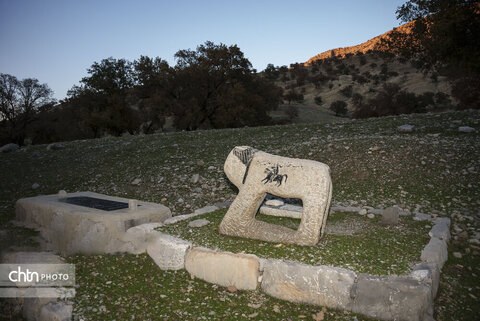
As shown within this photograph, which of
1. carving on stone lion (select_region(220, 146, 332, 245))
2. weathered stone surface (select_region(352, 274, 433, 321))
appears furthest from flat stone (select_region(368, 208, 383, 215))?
weathered stone surface (select_region(352, 274, 433, 321))

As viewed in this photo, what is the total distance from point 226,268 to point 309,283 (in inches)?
48.2

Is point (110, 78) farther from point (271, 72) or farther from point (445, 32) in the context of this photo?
point (271, 72)

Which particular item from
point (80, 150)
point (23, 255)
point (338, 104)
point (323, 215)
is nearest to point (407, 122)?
point (323, 215)

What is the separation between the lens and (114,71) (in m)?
25.7

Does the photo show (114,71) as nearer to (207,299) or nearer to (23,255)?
(23,255)

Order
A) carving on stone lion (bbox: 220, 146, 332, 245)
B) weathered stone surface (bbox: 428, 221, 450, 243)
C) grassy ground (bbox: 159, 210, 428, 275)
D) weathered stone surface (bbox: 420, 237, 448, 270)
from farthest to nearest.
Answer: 1. weathered stone surface (bbox: 428, 221, 450, 243)
2. carving on stone lion (bbox: 220, 146, 332, 245)
3. weathered stone surface (bbox: 420, 237, 448, 270)
4. grassy ground (bbox: 159, 210, 428, 275)

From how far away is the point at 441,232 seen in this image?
5605 millimetres

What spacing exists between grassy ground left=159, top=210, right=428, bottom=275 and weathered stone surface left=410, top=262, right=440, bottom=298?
0.14 meters

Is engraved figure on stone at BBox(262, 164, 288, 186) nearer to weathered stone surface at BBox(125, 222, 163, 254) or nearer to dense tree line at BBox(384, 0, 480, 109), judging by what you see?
weathered stone surface at BBox(125, 222, 163, 254)

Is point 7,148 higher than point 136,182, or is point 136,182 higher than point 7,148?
point 7,148

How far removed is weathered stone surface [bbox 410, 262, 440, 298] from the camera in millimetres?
4043

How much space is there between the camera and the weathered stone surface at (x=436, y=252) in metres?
4.68

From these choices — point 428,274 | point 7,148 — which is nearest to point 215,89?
point 7,148

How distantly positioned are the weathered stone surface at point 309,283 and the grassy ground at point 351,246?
0.24 m
